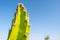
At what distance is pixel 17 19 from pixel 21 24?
0.08 m

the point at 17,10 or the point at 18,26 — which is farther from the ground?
the point at 17,10

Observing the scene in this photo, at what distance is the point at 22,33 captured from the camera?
7.60ft

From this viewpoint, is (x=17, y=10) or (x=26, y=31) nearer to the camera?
(x=26, y=31)

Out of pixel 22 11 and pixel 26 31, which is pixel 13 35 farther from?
pixel 22 11

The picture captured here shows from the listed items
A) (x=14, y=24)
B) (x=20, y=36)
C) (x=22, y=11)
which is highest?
(x=22, y=11)

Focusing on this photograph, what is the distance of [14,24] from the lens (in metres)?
2.34

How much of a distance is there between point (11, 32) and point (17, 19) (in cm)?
18

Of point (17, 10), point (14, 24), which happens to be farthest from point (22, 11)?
point (14, 24)

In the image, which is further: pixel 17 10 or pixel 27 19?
pixel 17 10

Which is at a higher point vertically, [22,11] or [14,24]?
[22,11]

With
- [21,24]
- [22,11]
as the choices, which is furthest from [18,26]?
[22,11]

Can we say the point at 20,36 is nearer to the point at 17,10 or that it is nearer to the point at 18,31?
the point at 18,31

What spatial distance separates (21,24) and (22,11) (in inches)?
7.1

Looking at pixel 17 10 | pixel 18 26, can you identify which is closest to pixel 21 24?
pixel 18 26
